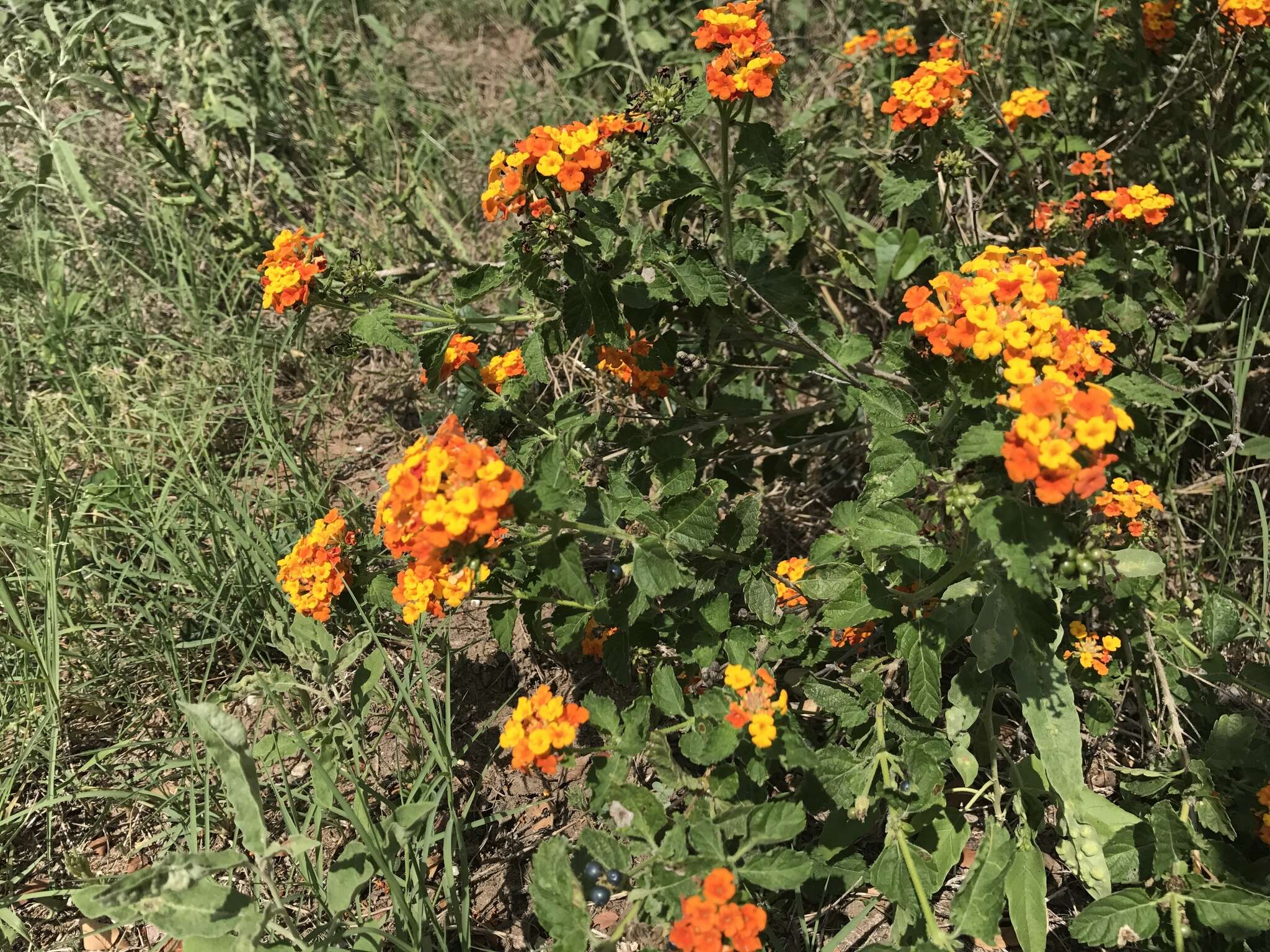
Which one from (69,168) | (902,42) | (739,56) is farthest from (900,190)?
(69,168)

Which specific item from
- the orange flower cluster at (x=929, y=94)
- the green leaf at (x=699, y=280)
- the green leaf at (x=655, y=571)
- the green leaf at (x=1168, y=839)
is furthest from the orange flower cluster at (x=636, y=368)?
the green leaf at (x=1168, y=839)

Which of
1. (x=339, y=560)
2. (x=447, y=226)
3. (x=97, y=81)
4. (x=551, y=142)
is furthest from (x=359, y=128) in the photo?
(x=339, y=560)

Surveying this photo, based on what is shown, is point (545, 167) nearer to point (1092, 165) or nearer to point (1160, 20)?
point (1092, 165)

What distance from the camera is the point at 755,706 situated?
6.22 feet

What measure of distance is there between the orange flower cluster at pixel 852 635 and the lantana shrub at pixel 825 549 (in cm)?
1

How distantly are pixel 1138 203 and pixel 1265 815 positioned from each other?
173cm

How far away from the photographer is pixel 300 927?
2.34 metres

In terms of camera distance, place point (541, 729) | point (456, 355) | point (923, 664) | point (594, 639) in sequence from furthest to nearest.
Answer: point (594, 639) → point (456, 355) → point (923, 664) → point (541, 729)

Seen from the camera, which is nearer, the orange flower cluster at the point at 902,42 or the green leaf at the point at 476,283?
the green leaf at the point at 476,283

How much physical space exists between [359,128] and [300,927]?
2743 mm

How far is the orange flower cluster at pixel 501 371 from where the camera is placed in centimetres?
257

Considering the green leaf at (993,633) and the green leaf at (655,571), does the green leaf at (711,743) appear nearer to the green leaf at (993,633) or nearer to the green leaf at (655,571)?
the green leaf at (655,571)

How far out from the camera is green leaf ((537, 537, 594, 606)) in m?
1.78

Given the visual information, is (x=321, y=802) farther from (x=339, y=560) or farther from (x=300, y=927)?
(x=339, y=560)
